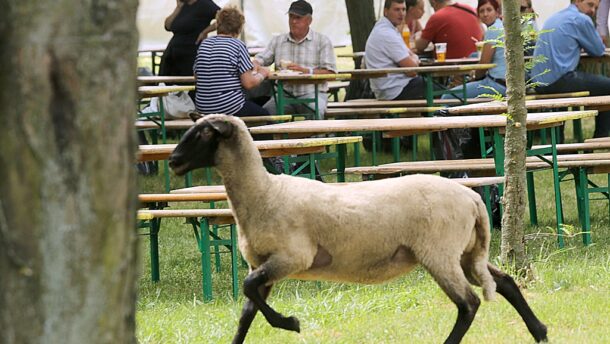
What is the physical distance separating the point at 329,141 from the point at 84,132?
5.06 meters

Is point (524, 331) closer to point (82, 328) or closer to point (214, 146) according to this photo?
point (214, 146)

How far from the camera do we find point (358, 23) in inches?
634

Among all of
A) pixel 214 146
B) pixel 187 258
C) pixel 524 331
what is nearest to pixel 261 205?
pixel 214 146

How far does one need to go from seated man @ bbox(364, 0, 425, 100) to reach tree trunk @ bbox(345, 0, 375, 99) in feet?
8.51

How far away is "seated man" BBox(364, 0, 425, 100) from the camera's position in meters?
12.8

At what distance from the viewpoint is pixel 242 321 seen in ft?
17.1

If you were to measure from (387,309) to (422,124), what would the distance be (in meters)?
2.13

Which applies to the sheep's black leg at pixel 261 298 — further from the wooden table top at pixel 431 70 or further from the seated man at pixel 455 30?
the seated man at pixel 455 30

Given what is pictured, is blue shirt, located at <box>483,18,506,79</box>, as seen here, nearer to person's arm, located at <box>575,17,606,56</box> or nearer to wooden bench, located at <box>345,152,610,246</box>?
person's arm, located at <box>575,17,606,56</box>

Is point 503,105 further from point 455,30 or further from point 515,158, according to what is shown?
point 455,30

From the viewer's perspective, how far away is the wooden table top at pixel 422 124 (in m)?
7.92

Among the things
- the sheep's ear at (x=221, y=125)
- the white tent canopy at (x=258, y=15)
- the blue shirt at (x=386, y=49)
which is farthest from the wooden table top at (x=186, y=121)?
the sheep's ear at (x=221, y=125)

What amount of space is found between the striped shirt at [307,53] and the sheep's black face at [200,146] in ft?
23.4

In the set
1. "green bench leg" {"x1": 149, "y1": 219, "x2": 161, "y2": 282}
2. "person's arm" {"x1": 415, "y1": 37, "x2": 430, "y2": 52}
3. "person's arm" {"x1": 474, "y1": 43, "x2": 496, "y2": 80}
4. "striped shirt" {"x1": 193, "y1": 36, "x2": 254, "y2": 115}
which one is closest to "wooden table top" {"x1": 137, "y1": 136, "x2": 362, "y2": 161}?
"green bench leg" {"x1": 149, "y1": 219, "x2": 161, "y2": 282}
